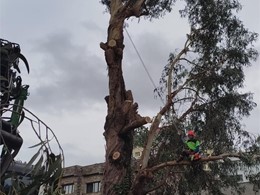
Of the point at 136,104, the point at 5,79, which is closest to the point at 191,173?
the point at 136,104

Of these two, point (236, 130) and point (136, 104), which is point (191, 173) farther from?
point (136, 104)

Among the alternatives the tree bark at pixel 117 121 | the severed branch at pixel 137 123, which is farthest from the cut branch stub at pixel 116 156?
the severed branch at pixel 137 123

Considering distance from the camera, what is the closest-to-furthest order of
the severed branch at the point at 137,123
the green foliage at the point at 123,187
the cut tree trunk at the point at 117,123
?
the severed branch at the point at 137,123, the green foliage at the point at 123,187, the cut tree trunk at the point at 117,123

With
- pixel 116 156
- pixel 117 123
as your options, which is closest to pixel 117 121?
pixel 117 123

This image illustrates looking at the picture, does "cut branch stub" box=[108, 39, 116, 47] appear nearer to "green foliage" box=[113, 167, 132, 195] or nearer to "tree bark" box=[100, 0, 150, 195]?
"tree bark" box=[100, 0, 150, 195]

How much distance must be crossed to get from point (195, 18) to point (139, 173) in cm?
541

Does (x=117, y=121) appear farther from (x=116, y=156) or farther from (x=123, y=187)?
(x=123, y=187)

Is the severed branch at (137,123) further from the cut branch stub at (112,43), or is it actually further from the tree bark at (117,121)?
the cut branch stub at (112,43)

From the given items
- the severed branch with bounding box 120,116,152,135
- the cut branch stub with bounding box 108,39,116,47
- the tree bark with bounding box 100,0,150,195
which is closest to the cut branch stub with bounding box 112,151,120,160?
the tree bark with bounding box 100,0,150,195

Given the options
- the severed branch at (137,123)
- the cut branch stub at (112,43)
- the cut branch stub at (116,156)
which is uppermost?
the cut branch stub at (112,43)

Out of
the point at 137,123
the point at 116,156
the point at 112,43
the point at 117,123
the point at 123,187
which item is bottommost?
the point at 123,187

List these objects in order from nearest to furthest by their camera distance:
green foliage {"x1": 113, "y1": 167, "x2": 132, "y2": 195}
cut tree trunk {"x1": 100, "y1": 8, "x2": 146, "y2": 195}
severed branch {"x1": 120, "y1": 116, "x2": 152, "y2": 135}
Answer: severed branch {"x1": 120, "y1": 116, "x2": 152, "y2": 135}
green foliage {"x1": 113, "y1": 167, "x2": 132, "y2": 195}
cut tree trunk {"x1": 100, "y1": 8, "x2": 146, "y2": 195}

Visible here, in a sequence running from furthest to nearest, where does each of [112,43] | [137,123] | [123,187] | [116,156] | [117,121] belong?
[112,43] < [117,121] < [116,156] < [123,187] < [137,123]

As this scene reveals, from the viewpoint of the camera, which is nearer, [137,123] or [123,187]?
[137,123]
